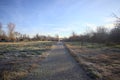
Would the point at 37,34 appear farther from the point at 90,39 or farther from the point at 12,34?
the point at 90,39

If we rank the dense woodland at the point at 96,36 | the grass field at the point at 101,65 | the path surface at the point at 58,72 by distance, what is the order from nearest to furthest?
the path surface at the point at 58,72 < the grass field at the point at 101,65 < the dense woodland at the point at 96,36

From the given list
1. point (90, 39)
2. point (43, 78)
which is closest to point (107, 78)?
point (43, 78)

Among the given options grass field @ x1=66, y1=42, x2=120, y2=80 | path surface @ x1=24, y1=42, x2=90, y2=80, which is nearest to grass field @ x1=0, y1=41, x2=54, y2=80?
path surface @ x1=24, y1=42, x2=90, y2=80

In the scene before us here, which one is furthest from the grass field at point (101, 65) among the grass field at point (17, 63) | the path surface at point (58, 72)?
the grass field at point (17, 63)

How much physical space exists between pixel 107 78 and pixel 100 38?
146 ft

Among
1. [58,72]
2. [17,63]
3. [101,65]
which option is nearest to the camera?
[58,72]

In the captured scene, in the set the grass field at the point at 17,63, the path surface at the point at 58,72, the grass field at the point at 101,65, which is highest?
the grass field at the point at 17,63

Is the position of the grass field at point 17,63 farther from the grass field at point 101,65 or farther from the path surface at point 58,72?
the grass field at point 101,65

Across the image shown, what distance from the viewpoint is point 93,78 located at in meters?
7.31

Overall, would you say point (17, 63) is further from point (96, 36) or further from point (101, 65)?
point (96, 36)

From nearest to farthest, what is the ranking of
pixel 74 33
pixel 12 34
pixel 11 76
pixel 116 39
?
pixel 11 76 → pixel 116 39 → pixel 12 34 → pixel 74 33

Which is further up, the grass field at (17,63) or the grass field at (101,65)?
the grass field at (17,63)

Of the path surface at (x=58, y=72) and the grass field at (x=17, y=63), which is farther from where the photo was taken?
the grass field at (x=17, y=63)

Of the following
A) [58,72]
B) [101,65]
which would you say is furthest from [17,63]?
[101,65]
